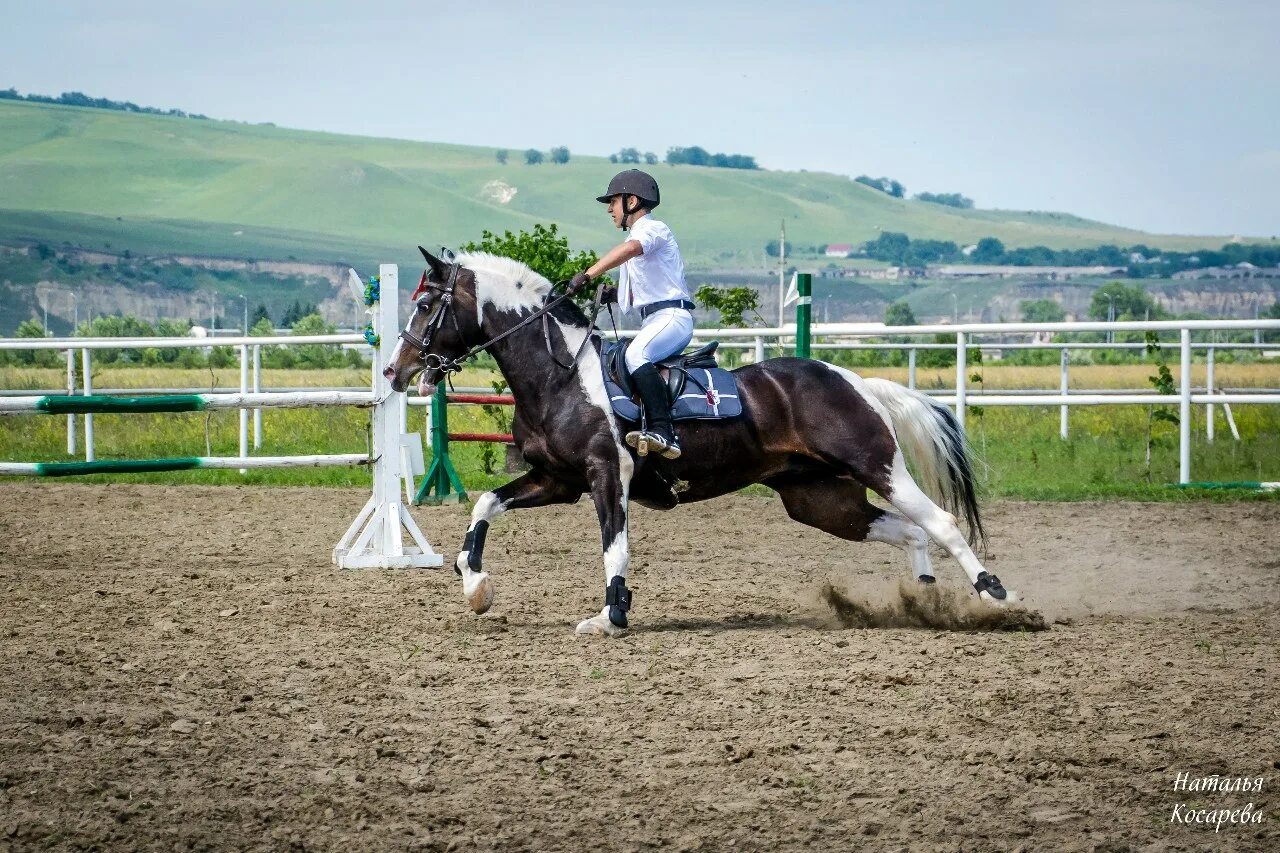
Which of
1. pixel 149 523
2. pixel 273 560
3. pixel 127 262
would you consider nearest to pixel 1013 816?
pixel 273 560

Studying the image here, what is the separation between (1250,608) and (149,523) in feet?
27.5

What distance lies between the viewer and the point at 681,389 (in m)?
7.38

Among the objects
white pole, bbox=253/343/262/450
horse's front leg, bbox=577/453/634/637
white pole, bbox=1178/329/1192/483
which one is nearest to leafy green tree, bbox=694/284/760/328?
white pole, bbox=253/343/262/450

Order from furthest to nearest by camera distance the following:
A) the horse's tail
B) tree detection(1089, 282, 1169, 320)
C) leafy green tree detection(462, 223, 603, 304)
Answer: tree detection(1089, 282, 1169, 320) < leafy green tree detection(462, 223, 603, 304) < the horse's tail

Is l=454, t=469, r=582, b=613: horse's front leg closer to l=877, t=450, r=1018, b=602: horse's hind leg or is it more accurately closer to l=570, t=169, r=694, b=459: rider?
l=570, t=169, r=694, b=459: rider

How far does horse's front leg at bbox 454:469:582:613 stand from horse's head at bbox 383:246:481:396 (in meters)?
0.69

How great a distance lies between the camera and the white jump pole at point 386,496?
30.7 ft

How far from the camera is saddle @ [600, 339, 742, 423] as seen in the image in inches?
287

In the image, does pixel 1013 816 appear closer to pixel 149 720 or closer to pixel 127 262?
pixel 149 720

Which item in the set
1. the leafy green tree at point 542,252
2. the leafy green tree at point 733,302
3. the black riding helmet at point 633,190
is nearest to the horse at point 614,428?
the black riding helmet at point 633,190

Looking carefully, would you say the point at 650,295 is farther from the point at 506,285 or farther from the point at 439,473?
the point at 439,473

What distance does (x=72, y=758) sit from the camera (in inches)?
187

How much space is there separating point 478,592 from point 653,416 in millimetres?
1270

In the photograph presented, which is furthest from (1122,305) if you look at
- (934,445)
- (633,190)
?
(633,190)
